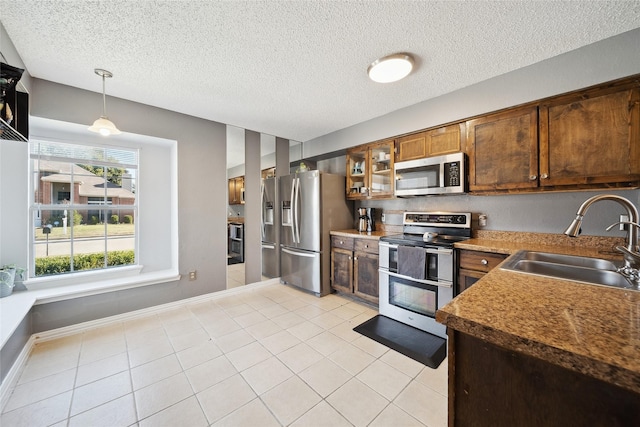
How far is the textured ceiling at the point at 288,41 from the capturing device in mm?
1526

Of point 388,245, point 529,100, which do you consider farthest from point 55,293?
point 529,100

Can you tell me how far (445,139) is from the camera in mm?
2660

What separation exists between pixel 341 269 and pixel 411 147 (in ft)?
6.02

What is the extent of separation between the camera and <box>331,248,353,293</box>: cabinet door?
10.9 feet

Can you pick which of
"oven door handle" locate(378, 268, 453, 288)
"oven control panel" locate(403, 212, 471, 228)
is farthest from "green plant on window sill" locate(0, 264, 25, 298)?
"oven control panel" locate(403, 212, 471, 228)

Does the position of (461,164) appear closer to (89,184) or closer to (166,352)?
(166,352)

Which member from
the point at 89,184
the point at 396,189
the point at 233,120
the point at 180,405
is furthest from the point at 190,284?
the point at 396,189

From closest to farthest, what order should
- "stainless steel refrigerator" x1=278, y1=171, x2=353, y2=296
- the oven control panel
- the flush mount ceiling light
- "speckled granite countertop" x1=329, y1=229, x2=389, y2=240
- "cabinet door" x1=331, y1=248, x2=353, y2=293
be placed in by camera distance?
the flush mount ceiling light < the oven control panel < "speckled granite countertop" x1=329, y1=229, x2=389, y2=240 < "cabinet door" x1=331, y1=248, x2=353, y2=293 < "stainless steel refrigerator" x1=278, y1=171, x2=353, y2=296

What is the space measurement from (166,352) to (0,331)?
1.03 m

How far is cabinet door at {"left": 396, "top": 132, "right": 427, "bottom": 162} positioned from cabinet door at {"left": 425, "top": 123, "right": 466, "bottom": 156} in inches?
2.3

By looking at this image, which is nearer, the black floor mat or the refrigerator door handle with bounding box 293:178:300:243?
the black floor mat

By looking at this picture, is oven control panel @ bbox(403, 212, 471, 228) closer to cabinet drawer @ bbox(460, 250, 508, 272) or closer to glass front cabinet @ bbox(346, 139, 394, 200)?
glass front cabinet @ bbox(346, 139, 394, 200)

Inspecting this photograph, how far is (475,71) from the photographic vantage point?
2.19m

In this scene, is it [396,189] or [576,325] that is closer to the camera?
[576,325]
